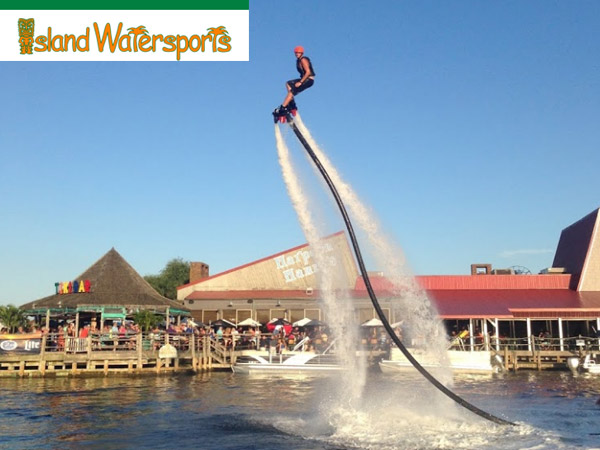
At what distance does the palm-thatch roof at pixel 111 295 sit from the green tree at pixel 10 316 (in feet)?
2.90

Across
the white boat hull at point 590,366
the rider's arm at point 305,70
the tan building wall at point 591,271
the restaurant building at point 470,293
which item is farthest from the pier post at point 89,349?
the tan building wall at point 591,271

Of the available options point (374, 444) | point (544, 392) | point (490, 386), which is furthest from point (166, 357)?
point (374, 444)

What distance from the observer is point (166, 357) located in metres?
38.2

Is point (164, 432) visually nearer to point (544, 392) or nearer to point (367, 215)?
point (367, 215)

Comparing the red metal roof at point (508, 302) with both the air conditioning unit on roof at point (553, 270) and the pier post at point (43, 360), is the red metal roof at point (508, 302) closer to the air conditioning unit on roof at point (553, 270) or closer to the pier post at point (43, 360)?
the air conditioning unit on roof at point (553, 270)

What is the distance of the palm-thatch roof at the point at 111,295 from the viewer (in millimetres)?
41688

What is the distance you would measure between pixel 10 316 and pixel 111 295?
23.5ft

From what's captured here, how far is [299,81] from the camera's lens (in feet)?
46.2

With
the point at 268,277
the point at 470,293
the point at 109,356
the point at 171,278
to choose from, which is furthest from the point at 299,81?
the point at 171,278

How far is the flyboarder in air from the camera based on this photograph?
1400 centimetres

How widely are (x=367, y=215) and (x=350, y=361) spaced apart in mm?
4711

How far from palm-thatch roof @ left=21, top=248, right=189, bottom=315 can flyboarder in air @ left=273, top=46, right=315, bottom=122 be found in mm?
30683

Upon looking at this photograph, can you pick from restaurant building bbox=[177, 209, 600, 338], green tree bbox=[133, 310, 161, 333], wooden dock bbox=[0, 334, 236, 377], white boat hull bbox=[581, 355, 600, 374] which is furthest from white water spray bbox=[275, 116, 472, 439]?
restaurant building bbox=[177, 209, 600, 338]

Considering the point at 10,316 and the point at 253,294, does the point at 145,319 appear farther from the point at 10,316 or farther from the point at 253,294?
the point at 253,294
